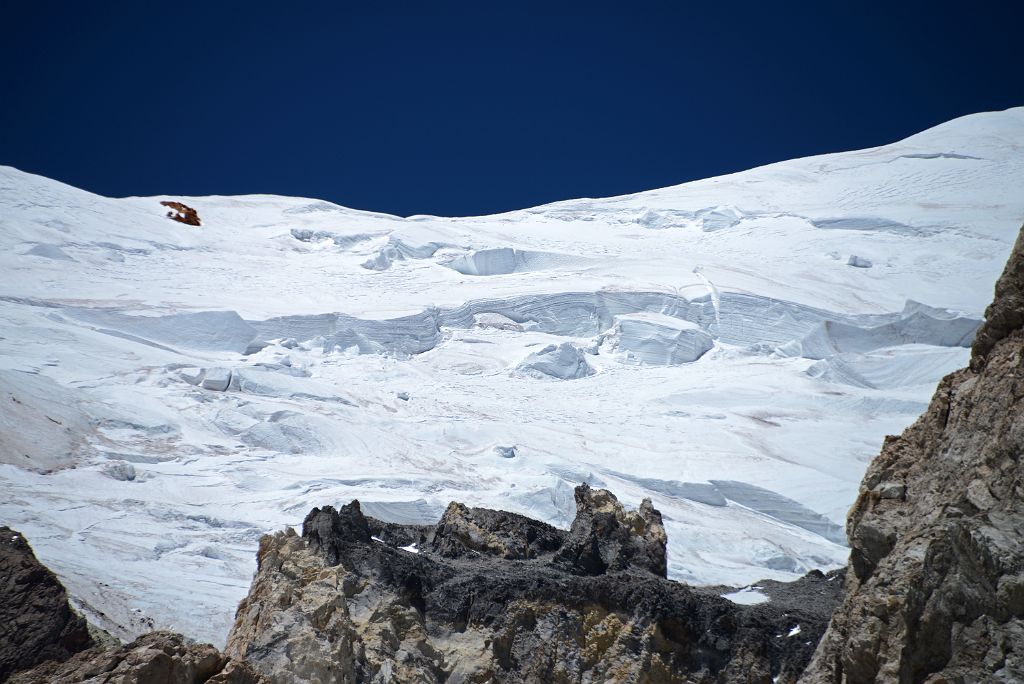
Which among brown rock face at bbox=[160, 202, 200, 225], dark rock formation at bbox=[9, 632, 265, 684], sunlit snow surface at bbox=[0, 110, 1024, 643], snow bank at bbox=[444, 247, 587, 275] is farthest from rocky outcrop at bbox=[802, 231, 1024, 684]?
brown rock face at bbox=[160, 202, 200, 225]

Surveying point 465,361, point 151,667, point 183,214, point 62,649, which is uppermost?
point 183,214

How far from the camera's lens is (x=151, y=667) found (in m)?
5.50

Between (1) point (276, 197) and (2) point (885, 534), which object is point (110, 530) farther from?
(1) point (276, 197)

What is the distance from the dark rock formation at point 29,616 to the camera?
6.96 metres

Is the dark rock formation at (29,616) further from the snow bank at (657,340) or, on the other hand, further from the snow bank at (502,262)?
the snow bank at (502,262)

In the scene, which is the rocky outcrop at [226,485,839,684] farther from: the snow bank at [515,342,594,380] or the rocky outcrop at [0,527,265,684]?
the snow bank at [515,342,594,380]

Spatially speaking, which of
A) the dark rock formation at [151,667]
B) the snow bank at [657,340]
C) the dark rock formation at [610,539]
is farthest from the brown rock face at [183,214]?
the dark rock formation at [151,667]

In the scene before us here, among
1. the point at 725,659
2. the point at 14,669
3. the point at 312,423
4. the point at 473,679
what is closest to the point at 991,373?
the point at 725,659

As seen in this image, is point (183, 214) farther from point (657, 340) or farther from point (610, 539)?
point (610, 539)

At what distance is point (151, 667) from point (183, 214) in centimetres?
4039

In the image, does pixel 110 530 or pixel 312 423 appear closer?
pixel 110 530

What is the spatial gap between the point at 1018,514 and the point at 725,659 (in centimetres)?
482

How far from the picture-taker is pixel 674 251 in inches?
1639

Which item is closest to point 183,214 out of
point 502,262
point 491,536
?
point 502,262
